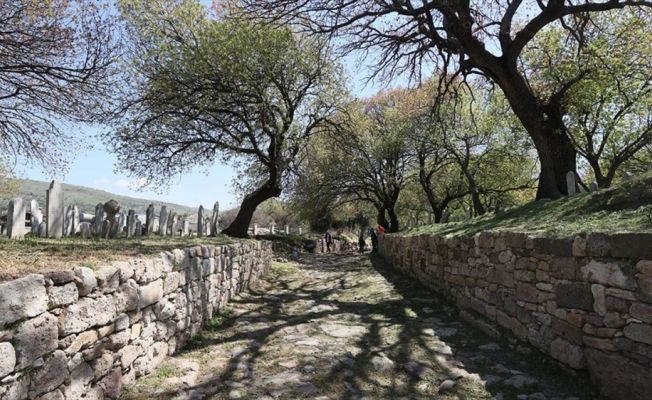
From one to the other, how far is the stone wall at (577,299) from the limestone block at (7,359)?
4263mm

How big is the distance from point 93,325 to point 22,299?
0.76 meters

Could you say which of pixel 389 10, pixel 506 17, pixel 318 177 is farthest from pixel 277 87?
pixel 318 177

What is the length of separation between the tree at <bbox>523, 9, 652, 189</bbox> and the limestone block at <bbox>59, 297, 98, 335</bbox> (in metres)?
10.9

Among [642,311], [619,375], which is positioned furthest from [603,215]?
[619,375]

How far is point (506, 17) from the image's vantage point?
866 centimetres

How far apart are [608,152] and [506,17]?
11.4 meters

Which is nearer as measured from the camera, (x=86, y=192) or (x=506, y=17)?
(x=506, y=17)

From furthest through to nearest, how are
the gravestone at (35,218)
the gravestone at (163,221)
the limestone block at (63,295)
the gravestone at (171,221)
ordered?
1. the gravestone at (171,221)
2. the gravestone at (163,221)
3. the gravestone at (35,218)
4. the limestone block at (63,295)

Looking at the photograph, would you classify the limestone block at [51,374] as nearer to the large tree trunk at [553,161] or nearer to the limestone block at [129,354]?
the limestone block at [129,354]

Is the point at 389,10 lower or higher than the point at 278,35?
lower

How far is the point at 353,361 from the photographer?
4.52 m

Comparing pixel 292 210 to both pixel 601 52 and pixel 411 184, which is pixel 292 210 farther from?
pixel 601 52

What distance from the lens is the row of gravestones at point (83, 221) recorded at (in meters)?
5.25

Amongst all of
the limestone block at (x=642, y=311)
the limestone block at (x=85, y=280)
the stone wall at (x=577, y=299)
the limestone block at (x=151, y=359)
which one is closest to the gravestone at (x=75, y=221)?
the limestone block at (x=151, y=359)
